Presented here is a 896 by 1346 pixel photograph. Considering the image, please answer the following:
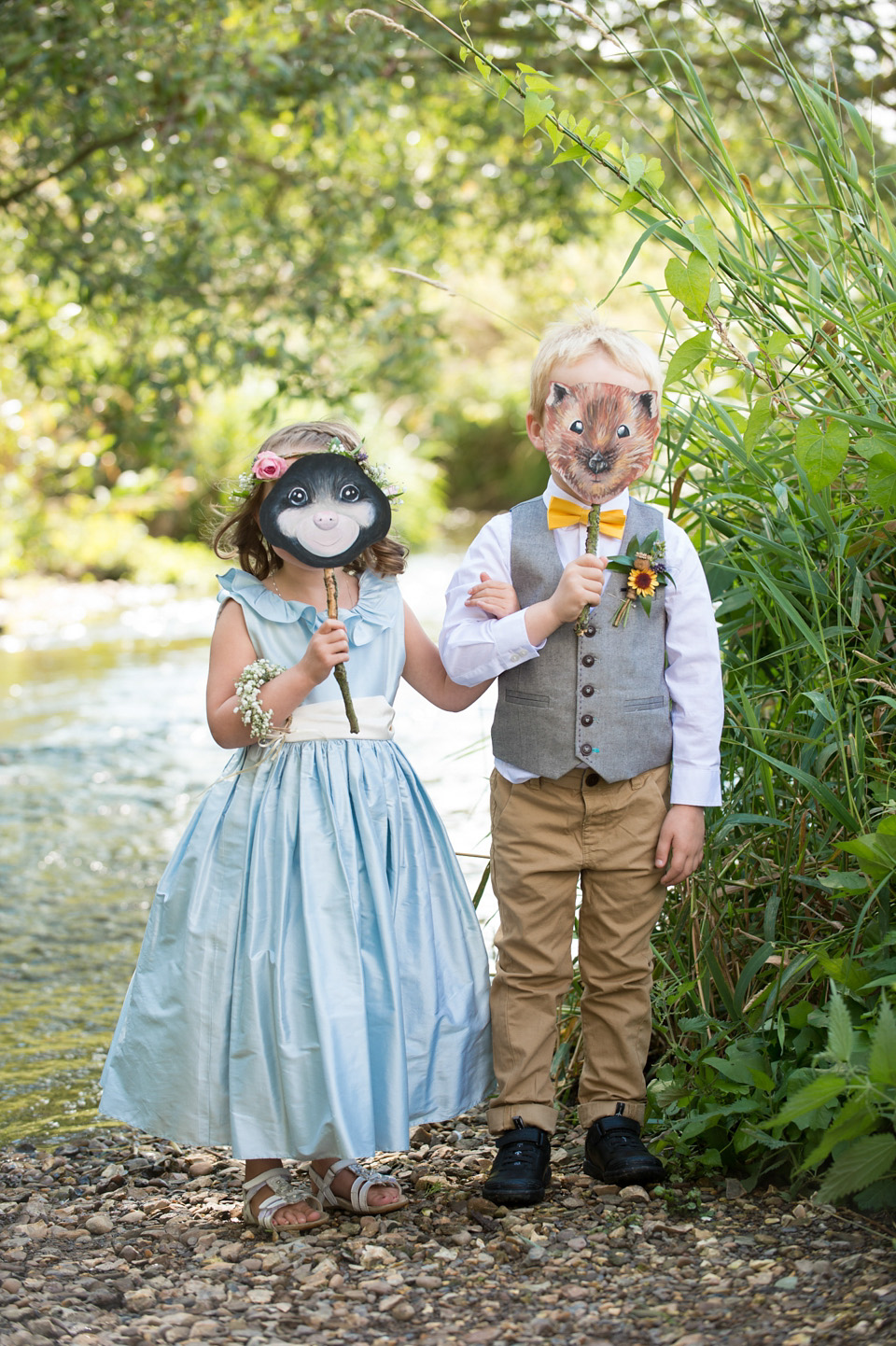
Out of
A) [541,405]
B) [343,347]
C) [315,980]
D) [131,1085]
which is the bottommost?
[131,1085]

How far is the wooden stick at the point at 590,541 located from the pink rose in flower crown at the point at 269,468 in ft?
1.66

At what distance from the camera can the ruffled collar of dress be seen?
2180 mm

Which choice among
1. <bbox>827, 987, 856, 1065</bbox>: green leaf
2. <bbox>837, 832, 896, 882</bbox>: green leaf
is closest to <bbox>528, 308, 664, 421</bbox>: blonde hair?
<bbox>837, 832, 896, 882</bbox>: green leaf

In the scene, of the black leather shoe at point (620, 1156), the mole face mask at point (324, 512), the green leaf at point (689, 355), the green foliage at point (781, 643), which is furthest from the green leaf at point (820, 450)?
the black leather shoe at point (620, 1156)

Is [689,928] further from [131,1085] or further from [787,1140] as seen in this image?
Answer: [131,1085]

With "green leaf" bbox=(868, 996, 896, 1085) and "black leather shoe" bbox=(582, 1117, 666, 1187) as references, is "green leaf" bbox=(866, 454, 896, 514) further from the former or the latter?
"black leather shoe" bbox=(582, 1117, 666, 1187)

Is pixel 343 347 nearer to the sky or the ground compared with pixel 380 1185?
nearer to the sky

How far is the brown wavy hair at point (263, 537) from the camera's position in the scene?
2.22 metres

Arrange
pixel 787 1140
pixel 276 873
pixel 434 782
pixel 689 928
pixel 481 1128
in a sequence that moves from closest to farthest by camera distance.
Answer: pixel 787 1140 < pixel 276 873 < pixel 689 928 < pixel 481 1128 < pixel 434 782

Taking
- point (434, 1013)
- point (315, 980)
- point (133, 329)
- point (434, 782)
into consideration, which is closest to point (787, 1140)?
point (434, 1013)

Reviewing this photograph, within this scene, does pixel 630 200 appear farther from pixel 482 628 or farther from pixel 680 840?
pixel 680 840

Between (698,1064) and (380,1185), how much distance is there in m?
0.55

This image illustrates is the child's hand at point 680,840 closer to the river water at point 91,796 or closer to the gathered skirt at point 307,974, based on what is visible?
the gathered skirt at point 307,974

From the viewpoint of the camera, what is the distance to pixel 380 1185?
2.09 m
